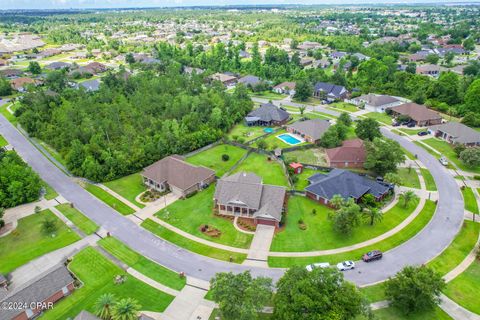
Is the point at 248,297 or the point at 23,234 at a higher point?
the point at 248,297

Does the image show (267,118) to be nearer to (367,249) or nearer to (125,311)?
(367,249)

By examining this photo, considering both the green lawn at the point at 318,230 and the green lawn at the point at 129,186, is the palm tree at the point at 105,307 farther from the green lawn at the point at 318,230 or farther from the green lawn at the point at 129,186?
the green lawn at the point at 129,186

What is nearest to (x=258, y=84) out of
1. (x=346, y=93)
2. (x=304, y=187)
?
(x=346, y=93)

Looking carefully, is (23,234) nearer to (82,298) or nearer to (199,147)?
(82,298)

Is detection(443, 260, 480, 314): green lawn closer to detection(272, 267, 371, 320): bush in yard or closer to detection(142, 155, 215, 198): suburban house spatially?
detection(272, 267, 371, 320): bush in yard

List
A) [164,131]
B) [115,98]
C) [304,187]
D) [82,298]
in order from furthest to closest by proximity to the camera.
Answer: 1. [115,98]
2. [164,131]
3. [304,187]
4. [82,298]

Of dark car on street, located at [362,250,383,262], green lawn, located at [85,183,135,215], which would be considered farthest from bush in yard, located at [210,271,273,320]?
green lawn, located at [85,183,135,215]
